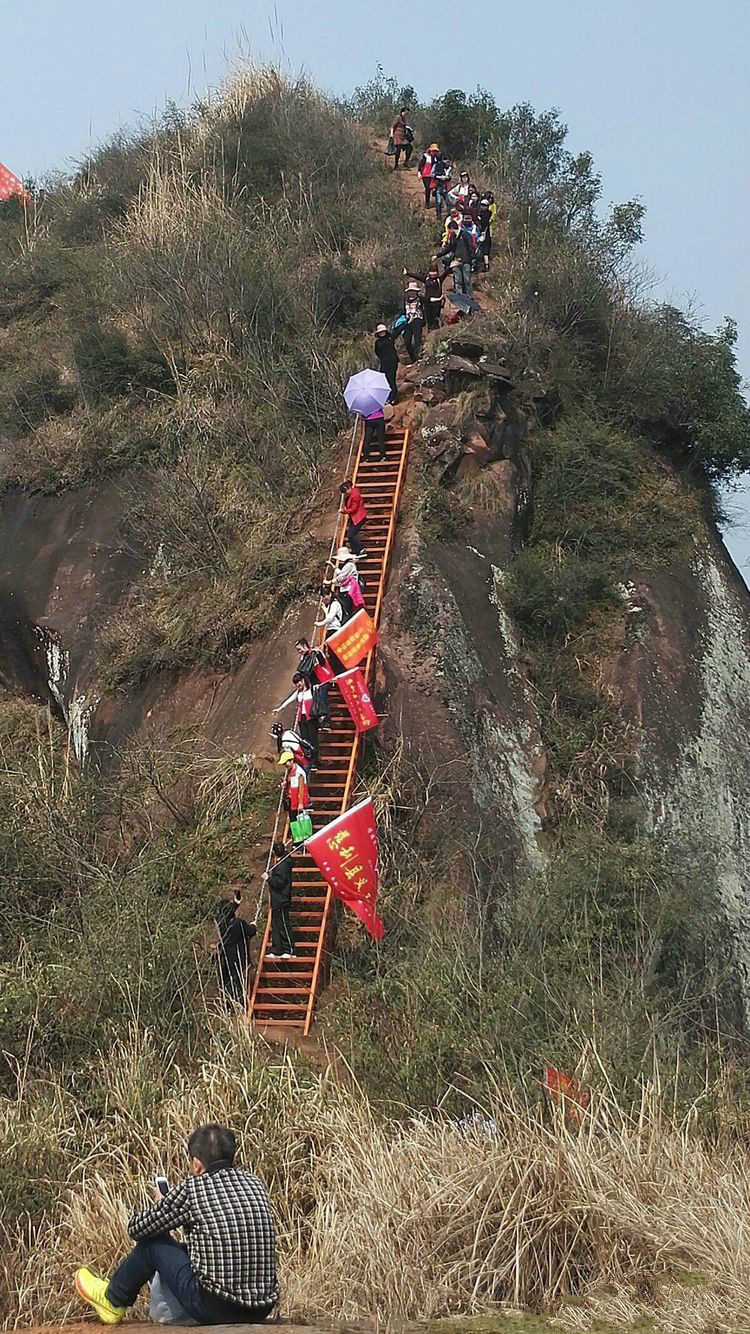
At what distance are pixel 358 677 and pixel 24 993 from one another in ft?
18.3

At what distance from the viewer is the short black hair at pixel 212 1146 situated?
7980 mm

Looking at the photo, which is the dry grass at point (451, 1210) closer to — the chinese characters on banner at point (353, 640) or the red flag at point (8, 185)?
the chinese characters on banner at point (353, 640)

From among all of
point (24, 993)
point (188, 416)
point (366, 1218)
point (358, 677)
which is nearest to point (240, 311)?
point (188, 416)

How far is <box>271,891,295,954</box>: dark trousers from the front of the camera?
49.0ft

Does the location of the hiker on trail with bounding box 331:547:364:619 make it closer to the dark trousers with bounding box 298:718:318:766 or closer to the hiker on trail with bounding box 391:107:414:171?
the dark trousers with bounding box 298:718:318:766

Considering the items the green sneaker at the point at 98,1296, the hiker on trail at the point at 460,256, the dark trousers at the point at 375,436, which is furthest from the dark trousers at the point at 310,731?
the hiker on trail at the point at 460,256

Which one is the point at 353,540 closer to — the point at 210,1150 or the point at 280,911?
the point at 280,911

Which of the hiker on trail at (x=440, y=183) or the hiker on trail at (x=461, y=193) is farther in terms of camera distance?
the hiker on trail at (x=440, y=183)

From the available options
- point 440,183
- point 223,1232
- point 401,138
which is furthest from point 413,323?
point 223,1232

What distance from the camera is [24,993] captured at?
42.3 feet

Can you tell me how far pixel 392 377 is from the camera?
2138 centimetres

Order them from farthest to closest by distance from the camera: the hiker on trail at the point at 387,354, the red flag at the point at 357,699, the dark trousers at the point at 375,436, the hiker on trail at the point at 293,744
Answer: the hiker on trail at the point at 387,354 → the dark trousers at the point at 375,436 → the red flag at the point at 357,699 → the hiker on trail at the point at 293,744

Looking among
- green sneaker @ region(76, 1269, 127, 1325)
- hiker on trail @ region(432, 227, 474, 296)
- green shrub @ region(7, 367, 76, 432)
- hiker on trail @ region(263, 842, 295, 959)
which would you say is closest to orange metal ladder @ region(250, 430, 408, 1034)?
hiker on trail @ region(263, 842, 295, 959)

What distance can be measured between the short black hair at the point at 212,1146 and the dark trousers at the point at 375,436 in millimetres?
13706
